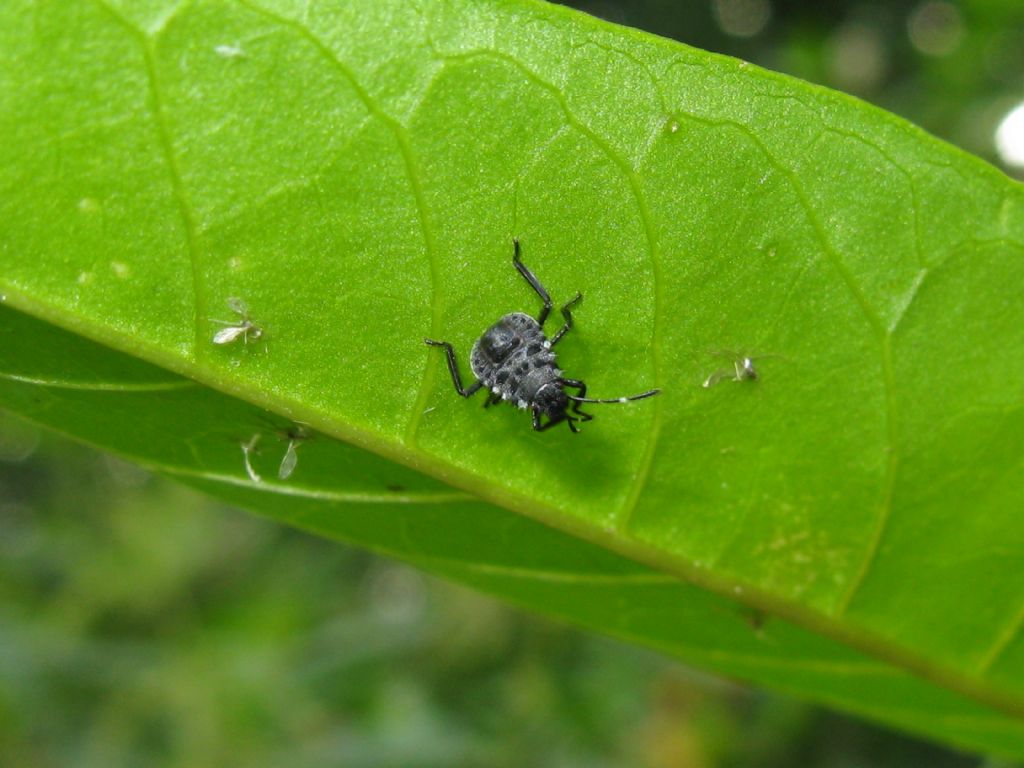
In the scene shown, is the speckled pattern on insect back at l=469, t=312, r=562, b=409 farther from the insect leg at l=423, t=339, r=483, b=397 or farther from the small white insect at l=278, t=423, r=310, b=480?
the small white insect at l=278, t=423, r=310, b=480

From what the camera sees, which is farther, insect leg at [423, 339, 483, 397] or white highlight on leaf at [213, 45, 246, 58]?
insect leg at [423, 339, 483, 397]

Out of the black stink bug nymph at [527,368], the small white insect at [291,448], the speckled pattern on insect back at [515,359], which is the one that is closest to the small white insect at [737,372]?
the black stink bug nymph at [527,368]

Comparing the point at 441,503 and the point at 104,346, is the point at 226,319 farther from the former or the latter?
the point at 441,503

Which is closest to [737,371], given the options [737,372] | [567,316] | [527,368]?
[737,372]

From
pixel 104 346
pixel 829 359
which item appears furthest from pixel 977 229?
pixel 104 346

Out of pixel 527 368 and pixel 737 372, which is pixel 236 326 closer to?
A: pixel 527 368

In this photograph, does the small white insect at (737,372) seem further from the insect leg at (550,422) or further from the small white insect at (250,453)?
the small white insect at (250,453)

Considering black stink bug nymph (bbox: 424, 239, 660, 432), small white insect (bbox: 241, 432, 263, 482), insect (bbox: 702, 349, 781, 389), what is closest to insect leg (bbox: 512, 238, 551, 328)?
black stink bug nymph (bbox: 424, 239, 660, 432)
